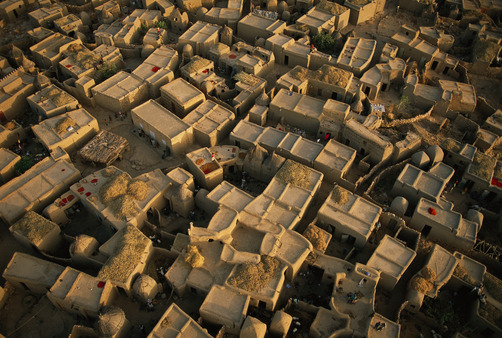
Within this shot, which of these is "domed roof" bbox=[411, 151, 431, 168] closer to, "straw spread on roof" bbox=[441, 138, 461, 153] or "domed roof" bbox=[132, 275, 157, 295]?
"straw spread on roof" bbox=[441, 138, 461, 153]

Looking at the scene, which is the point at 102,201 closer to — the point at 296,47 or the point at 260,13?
the point at 296,47

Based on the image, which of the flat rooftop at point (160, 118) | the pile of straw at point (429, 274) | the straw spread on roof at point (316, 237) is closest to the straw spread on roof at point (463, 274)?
the pile of straw at point (429, 274)

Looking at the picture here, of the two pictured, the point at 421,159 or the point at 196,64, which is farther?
the point at 196,64

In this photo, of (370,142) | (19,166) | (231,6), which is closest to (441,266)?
(370,142)

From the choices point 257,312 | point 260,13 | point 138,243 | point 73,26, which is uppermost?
point 260,13

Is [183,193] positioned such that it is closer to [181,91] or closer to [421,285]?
[181,91]

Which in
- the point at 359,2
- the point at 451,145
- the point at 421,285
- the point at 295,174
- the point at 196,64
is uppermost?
the point at 359,2

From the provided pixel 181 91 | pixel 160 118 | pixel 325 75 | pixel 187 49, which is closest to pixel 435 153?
pixel 325 75

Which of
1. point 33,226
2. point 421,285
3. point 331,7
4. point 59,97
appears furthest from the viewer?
point 331,7
